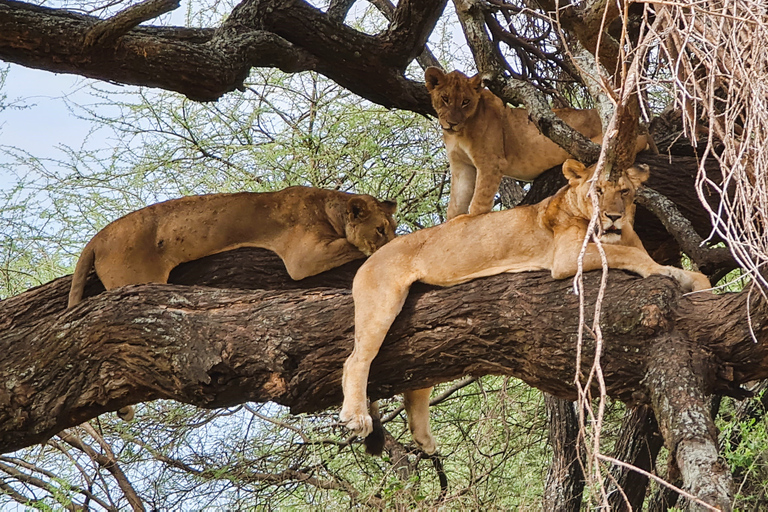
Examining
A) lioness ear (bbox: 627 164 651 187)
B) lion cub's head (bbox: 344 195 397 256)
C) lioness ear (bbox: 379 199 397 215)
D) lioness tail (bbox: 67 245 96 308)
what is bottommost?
lioness ear (bbox: 627 164 651 187)

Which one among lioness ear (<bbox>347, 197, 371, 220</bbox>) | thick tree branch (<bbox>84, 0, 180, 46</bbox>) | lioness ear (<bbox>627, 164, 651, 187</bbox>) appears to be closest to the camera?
lioness ear (<bbox>627, 164, 651, 187</bbox>)

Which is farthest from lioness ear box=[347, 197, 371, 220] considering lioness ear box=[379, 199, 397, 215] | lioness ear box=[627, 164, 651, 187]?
lioness ear box=[627, 164, 651, 187]


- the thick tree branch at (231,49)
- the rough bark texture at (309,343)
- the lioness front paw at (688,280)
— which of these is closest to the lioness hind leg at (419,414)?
the rough bark texture at (309,343)

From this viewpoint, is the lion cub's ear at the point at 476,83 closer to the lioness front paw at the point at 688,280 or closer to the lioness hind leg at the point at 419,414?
the lioness hind leg at the point at 419,414

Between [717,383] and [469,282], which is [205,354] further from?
[717,383]

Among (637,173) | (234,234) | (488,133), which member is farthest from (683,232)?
(234,234)

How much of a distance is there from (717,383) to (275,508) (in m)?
3.85

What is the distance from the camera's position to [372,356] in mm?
4465

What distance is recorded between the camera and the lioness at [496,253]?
4320 millimetres

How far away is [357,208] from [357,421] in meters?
1.68

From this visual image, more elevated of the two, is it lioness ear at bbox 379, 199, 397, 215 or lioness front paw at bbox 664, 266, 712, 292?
lioness ear at bbox 379, 199, 397, 215

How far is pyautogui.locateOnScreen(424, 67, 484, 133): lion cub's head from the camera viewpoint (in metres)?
5.84

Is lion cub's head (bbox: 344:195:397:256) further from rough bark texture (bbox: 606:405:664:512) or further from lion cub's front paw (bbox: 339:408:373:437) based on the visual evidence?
rough bark texture (bbox: 606:405:664:512)

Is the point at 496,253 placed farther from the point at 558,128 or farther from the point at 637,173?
the point at 558,128
